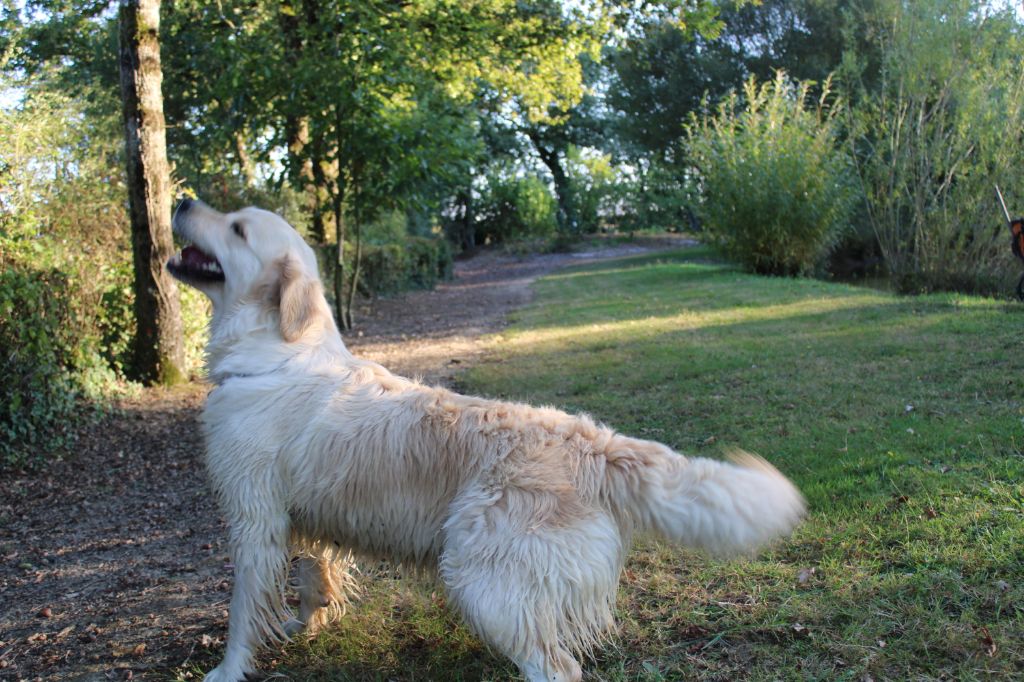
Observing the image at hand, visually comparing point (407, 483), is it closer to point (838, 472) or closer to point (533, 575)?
point (533, 575)

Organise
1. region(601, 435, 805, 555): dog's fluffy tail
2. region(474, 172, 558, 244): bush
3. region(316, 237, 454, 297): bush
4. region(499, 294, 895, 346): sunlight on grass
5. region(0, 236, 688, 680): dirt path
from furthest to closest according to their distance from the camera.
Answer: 1. region(474, 172, 558, 244): bush
2. region(316, 237, 454, 297): bush
3. region(499, 294, 895, 346): sunlight on grass
4. region(0, 236, 688, 680): dirt path
5. region(601, 435, 805, 555): dog's fluffy tail

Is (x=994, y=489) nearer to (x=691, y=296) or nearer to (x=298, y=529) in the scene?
(x=298, y=529)

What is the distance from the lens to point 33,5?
11.1 m

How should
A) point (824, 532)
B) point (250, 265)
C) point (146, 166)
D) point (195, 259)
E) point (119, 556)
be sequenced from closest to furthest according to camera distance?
1. point (250, 265)
2. point (195, 259)
3. point (824, 532)
4. point (119, 556)
5. point (146, 166)

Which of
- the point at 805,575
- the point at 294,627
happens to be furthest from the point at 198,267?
the point at 805,575

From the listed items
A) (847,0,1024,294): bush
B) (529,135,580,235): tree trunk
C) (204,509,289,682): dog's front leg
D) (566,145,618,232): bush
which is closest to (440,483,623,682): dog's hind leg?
(204,509,289,682): dog's front leg

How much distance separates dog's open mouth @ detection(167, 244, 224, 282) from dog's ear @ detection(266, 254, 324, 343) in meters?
0.33

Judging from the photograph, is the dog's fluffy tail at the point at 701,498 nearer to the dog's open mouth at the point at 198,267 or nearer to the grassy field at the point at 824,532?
the grassy field at the point at 824,532

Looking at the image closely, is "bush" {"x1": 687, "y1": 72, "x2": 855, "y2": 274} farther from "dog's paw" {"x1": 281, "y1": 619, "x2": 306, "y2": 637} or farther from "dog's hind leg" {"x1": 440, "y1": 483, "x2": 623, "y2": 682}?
"dog's hind leg" {"x1": 440, "y1": 483, "x2": 623, "y2": 682}

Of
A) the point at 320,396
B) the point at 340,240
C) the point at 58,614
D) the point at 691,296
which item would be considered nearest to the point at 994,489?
the point at 320,396

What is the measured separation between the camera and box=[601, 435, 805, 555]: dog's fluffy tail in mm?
2625

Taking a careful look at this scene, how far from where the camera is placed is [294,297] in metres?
3.52

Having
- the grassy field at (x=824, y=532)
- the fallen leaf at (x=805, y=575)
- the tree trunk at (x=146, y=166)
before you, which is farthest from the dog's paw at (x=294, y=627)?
the tree trunk at (x=146, y=166)

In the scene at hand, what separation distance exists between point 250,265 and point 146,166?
5.80 meters
